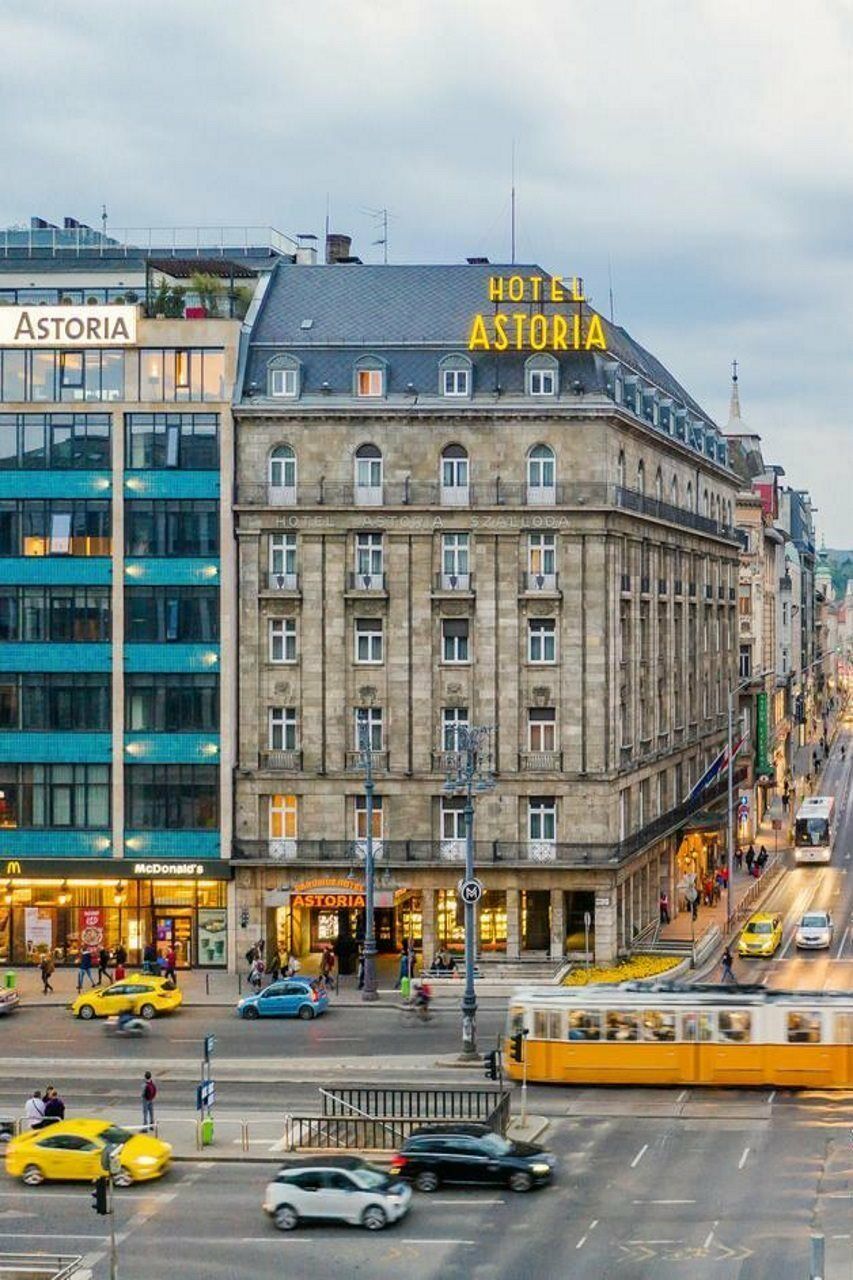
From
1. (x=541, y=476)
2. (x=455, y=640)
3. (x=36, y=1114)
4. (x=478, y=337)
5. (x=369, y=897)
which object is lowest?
(x=36, y=1114)

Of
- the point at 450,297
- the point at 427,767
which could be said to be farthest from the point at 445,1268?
the point at 450,297

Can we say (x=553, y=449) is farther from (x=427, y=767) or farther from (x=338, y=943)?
(x=338, y=943)

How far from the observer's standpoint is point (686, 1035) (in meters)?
59.0

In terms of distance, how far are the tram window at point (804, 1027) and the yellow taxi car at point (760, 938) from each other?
2835cm

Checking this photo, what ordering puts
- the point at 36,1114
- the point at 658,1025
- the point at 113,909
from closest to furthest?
1. the point at 36,1114
2. the point at 658,1025
3. the point at 113,909

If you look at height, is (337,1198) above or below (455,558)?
below

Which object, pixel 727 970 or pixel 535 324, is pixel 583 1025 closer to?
pixel 727 970

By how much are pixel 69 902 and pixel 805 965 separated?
32253 millimetres

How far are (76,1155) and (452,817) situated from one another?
36.6m

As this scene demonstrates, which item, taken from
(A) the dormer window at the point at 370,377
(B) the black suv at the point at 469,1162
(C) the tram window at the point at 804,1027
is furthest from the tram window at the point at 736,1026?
(A) the dormer window at the point at 370,377

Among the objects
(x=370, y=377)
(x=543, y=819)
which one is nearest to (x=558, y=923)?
(x=543, y=819)

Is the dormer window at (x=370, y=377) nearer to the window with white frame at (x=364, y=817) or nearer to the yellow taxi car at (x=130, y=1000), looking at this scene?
the window with white frame at (x=364, y=817)

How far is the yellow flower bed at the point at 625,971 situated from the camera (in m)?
77.6

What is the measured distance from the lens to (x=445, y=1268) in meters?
41.3
